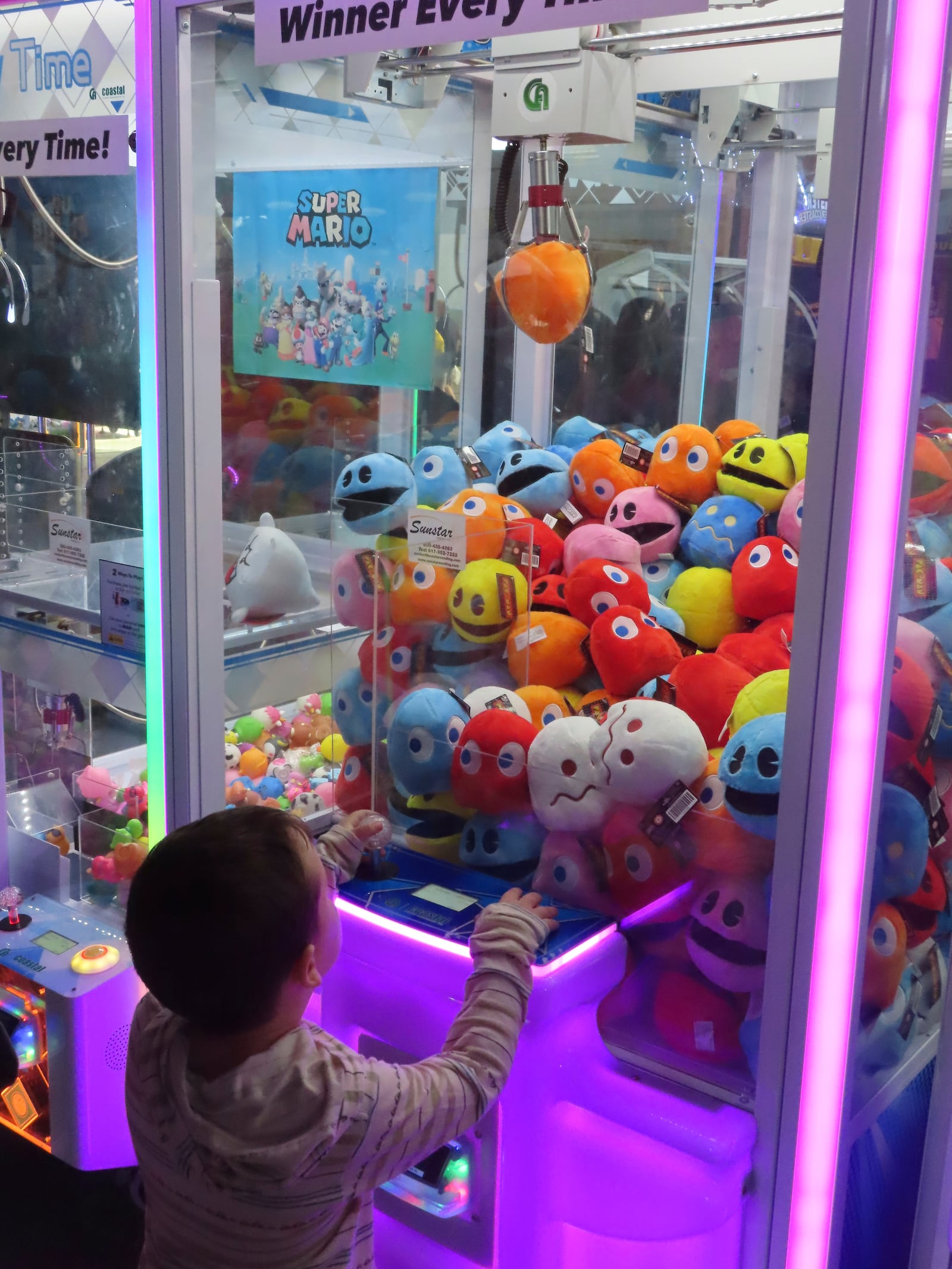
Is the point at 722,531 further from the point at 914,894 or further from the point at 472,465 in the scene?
the point at 914,894

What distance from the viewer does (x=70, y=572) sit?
2.03 m

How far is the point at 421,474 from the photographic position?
201cm

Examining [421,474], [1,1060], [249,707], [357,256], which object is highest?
[357,256]

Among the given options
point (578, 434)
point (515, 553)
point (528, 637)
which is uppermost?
point (578, 434)

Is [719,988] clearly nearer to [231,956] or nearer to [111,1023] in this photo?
[231,956]

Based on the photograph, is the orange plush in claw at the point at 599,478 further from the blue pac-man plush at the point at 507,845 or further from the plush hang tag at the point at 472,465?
the blue pac-man plush at the point at 507,845

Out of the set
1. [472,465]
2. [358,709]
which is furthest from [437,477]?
[358,709]

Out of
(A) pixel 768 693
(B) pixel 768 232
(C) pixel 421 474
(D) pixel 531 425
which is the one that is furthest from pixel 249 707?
(B) pixel 768 232

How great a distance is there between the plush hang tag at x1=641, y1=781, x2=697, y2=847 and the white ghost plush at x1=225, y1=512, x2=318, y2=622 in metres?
0.83

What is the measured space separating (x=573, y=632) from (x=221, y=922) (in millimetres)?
849

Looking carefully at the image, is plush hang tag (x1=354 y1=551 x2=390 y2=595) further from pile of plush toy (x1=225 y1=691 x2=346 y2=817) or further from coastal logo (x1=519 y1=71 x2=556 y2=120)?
coastal logo (x1=519 y1=71 x2=556 y2=120)

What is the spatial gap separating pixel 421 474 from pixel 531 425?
1077 mm

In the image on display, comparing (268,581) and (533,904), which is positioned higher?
(268,581)

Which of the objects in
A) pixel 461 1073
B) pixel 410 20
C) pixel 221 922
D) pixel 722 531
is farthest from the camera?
pixel 722 531
